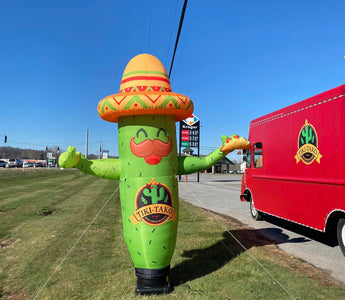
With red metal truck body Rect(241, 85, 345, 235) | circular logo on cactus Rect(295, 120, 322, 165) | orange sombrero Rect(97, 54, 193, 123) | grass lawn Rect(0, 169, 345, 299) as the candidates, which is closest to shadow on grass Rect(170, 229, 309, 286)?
grass lawn Rect(0, 169, 345, 299)

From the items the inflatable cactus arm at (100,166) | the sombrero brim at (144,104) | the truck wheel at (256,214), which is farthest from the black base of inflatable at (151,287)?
the truck wheel at (256,214)

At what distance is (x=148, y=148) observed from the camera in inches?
143

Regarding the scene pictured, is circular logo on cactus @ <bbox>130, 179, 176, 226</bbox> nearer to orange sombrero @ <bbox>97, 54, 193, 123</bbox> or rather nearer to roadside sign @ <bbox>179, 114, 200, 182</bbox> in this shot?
orange sombrero @ <bbox>97, 54, 193, 123</bbox>

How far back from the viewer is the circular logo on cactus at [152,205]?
353 cm

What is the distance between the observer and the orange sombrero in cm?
353

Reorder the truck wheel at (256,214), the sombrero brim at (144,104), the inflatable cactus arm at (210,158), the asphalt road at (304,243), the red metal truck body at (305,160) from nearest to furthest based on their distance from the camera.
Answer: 1. the sombrero brim at (144,104)
2. the inflatable cactus arm at (210,158)
3. the asphalt road at (304,243)
4. the red metal truck body at (305,160)
5. the truck wheel at (256,214)

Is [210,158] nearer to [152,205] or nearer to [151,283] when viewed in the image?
[152,205]

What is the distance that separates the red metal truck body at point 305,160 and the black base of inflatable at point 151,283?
339 centimetres

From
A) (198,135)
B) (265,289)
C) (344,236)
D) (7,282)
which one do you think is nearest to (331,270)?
(344,236)

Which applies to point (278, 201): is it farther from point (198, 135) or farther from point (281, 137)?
point (198, 135)

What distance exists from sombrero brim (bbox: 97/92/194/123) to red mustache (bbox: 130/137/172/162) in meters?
0.37

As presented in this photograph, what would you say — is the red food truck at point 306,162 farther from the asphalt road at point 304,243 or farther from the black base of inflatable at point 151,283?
the black base of inflatable at point 151,283

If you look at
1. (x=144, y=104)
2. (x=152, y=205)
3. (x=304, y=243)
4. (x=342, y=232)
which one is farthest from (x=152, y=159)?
(x=304, y=243)

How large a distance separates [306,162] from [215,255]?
2.65m
